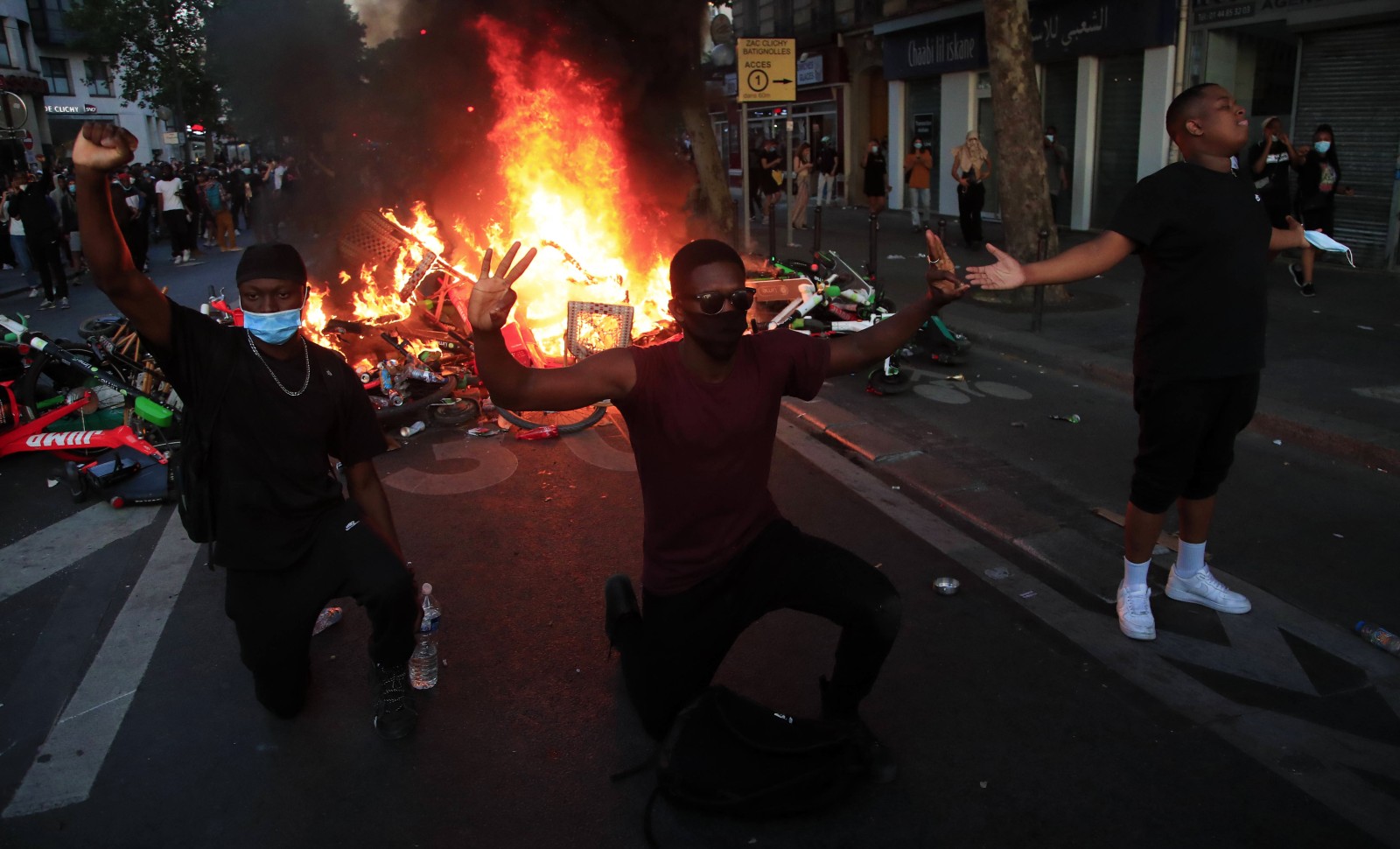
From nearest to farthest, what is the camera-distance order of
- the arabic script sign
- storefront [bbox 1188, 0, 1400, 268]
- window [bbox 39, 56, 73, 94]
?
storefront [bbox 1188, 0, 1400, 268]
the arabic script sign
window [bbox 39, 56, 73, 94]

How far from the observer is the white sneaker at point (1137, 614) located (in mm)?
3945

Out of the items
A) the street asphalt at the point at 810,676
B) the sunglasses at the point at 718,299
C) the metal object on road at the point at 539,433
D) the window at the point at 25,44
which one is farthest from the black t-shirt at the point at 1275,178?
the window at the point at 25,44

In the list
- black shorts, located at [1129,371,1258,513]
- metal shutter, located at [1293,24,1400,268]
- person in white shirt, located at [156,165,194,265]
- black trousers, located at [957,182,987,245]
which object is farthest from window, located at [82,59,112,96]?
black shorts, located at [1129,371,1258,513]

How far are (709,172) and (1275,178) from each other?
310 inches

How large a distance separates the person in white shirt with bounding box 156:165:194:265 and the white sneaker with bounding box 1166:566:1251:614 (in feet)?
63.8

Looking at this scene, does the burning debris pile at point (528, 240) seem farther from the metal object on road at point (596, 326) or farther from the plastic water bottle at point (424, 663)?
Answer: the plastic water bottle at point (424, 663)

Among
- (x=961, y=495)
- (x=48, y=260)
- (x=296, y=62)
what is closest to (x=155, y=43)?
(x=48, y=260)

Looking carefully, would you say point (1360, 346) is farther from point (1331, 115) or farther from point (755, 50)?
point (755, 50)

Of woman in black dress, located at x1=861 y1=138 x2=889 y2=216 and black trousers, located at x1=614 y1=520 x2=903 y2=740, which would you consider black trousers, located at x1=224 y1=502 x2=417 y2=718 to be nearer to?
black trousers, located at x1=614 y1=520 x2=903 y2=740

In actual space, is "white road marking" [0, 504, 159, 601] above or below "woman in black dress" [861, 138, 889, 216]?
below

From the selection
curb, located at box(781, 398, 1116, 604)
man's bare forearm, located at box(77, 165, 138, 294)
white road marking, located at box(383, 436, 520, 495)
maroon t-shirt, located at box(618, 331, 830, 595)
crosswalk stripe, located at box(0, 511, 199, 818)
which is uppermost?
man's bare forearm, located at box(77, 165, 138, 294)

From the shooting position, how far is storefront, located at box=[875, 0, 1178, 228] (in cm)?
1583

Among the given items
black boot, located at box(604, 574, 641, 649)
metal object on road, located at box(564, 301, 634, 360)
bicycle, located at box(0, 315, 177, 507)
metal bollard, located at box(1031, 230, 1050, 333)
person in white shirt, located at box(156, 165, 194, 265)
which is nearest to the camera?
black boot, located at box(604, 574, 641, 649)

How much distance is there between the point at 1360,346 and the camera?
8492mm
